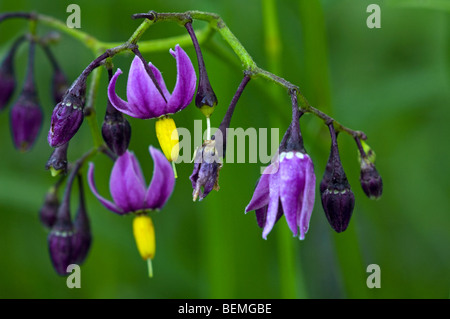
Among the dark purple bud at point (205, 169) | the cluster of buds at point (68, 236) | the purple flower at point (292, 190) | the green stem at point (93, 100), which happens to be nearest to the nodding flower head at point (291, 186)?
the purple flower at point (292, 190)

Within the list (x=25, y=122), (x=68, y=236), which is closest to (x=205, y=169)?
(x=68, y=236)

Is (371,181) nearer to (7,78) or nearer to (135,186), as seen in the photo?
(135,186)

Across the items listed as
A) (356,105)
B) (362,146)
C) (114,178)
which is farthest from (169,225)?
(362,146)

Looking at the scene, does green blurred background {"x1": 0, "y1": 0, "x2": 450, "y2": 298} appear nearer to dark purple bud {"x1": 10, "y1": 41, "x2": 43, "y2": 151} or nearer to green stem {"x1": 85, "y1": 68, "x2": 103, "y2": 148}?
dark purple bud {"x1": 10, "y1": 41, "x2": 43, "y2": 151}

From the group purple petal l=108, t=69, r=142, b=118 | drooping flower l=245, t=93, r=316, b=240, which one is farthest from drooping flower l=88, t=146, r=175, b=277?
drooping flower l=245, t=93, r=316, b=240

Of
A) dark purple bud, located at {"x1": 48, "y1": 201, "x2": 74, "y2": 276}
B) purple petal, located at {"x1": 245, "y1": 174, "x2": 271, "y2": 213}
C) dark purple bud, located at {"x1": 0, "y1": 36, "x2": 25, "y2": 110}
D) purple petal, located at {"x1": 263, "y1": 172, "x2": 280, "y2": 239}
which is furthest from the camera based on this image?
dark purple bud, located at {"x1": 0, "y1": 36, "x2": 25, "y2": 110}

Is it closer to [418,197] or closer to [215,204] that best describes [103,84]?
[215,204]
